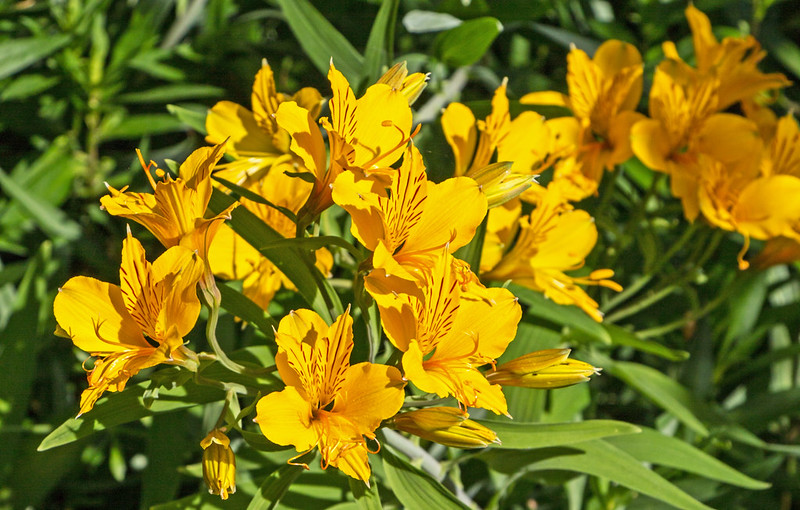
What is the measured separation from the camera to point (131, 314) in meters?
0.65

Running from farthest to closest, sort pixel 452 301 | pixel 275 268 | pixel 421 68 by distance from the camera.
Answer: pixel 421 68, pixel 275 268, pixel 452 301

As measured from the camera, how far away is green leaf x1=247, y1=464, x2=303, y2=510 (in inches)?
28.7

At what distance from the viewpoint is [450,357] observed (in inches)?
26.5

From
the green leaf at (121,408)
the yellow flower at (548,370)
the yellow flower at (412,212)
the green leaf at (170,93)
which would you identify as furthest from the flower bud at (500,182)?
the green leaf at (170,93)

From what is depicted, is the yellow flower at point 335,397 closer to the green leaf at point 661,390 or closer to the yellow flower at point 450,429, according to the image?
Result: the yellow flower at point 450,429

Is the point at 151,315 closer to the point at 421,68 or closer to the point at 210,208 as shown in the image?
the point at 210,208

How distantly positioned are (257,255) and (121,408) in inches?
8.7

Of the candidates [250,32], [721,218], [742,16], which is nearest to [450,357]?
[721,218]

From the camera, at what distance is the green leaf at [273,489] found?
73 cm

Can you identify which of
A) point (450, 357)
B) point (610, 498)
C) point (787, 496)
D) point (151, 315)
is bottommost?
point (787, 496)

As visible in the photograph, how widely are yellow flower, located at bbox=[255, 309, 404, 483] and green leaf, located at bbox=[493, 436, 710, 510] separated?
0.40 m

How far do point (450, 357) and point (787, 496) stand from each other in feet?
3.63

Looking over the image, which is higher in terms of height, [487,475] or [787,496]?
[487,475]

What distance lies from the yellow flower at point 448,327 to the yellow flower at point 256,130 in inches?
10.9
